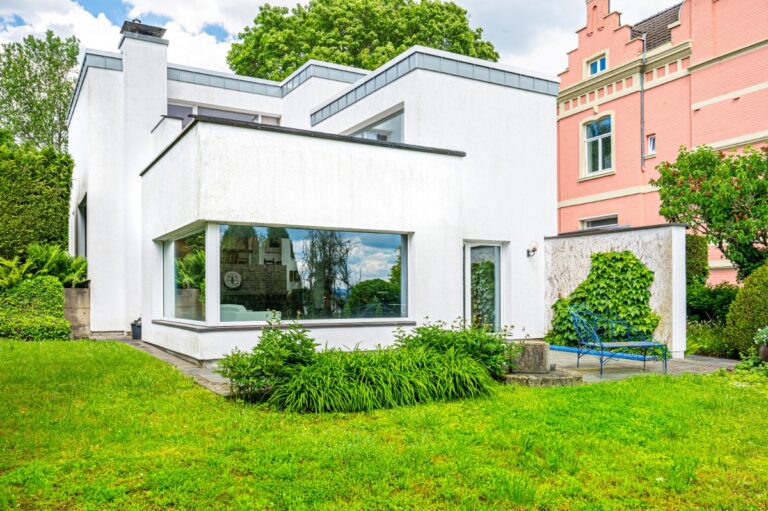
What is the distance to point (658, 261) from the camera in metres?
11.5

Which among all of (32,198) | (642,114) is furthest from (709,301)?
(32,198)

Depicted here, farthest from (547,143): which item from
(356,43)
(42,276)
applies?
(356,43)

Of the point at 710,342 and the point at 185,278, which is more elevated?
the point at 185,278

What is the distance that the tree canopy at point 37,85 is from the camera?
29953 mm

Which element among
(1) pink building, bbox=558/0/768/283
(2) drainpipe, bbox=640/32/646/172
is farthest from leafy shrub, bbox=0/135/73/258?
(2) drainpipe, bbox=640/32/646/172

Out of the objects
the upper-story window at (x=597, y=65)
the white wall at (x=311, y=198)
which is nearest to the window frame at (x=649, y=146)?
the upper-story window at (x=597, y=65)

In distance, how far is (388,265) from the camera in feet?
37.2

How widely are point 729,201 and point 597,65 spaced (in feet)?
39.0

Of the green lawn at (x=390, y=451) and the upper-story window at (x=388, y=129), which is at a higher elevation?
the upper-story window at (x=388, y=129)

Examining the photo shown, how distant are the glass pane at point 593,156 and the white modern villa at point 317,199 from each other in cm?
904

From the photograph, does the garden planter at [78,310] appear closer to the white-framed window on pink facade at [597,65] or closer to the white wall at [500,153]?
the white wall at [500,153]

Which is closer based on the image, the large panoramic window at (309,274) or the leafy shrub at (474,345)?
the leafy shrub at (474,345)

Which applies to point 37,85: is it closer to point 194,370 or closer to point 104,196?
point 104,196

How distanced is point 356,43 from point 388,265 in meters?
18.2
